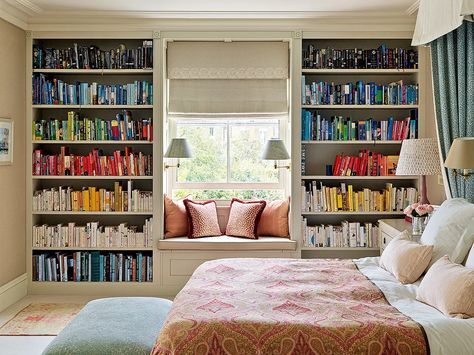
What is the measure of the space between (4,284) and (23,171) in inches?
43.5

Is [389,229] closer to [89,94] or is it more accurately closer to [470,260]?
[470,260]

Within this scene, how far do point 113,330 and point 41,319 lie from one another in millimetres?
2152

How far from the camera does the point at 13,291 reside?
18.1 ft

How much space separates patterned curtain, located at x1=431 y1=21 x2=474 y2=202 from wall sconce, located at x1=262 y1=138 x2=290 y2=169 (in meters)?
1.56

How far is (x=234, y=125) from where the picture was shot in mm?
6223

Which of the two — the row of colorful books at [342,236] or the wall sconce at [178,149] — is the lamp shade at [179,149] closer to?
the wall sconce at [178,149]

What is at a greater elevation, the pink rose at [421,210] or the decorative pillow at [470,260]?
the pink rose at [421,210]

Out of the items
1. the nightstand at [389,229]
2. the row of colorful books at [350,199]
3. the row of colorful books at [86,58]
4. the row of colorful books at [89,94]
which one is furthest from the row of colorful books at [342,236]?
the row of colorful books at [86,58]

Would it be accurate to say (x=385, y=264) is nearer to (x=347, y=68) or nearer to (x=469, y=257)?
(x=469, y=257)

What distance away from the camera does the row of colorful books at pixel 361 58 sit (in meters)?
5.77

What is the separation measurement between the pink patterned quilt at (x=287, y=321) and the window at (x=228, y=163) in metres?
2.78

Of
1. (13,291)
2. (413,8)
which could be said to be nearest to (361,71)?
(413,8)

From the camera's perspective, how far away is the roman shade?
587cm

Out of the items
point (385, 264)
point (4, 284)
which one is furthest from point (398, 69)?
point (4, 284)
